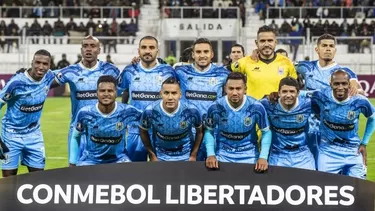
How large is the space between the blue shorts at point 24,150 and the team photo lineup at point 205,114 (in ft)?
0.04

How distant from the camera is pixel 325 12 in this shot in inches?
1447

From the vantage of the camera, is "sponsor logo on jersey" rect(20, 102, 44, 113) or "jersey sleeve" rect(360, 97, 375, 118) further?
"sponsor logo on jersey" rect(20, 102, 44, 113)

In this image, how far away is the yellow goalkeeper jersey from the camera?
10328 mm

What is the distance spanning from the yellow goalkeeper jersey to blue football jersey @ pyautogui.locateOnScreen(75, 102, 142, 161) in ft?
5.59

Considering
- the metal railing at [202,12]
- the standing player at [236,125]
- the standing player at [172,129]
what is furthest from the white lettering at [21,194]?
the metal railing at [202,12]

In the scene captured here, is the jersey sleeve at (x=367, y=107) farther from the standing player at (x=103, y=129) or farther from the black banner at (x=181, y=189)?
the standing player at (x=103, y=129)

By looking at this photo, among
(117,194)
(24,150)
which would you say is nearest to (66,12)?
(24,150)

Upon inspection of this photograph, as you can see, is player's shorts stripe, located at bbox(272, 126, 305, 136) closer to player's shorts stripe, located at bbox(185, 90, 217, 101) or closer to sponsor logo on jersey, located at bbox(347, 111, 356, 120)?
sponsor logo on jersey, located at bbox(347, 111, 356, 120)

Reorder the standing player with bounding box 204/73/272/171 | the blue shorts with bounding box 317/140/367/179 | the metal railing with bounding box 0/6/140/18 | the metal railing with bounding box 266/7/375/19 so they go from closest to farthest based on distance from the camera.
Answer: the standing player with bounding box 204/73/272/171 → the blue shorts with bounding box 317/140/367/179 → the metal railing with bounding box 266/7/375/19 → the metal railing with bounding box 0/6/140/18

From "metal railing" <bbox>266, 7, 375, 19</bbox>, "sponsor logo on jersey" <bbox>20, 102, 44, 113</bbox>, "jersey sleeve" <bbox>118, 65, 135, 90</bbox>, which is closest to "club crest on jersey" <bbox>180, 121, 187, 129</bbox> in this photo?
"jersey sleeve" <bbox>118, 65, 135, 90</bbox>

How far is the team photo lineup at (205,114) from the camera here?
30.4 feet

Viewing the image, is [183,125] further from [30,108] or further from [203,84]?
[30,108]

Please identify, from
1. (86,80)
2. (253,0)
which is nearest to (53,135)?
(86,80)

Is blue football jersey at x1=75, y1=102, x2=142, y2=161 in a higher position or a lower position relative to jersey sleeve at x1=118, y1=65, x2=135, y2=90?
lower
